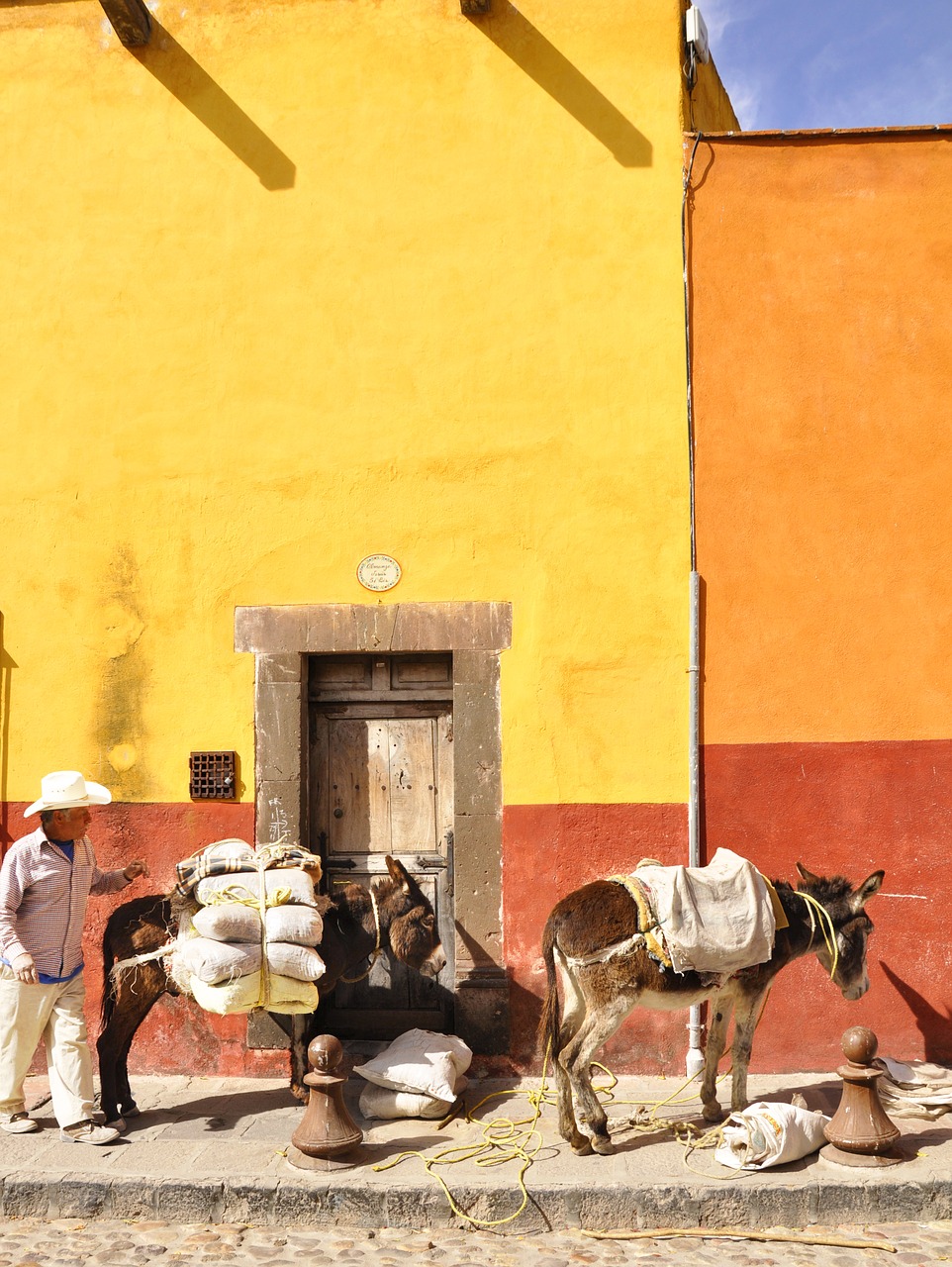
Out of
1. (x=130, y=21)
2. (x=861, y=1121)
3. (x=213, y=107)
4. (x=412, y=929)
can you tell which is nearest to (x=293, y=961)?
(x=412, y=929)

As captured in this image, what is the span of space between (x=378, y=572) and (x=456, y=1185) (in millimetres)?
3371

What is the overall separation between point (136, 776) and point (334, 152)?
4.02 m

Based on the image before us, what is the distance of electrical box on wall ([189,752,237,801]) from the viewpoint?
6.79 m

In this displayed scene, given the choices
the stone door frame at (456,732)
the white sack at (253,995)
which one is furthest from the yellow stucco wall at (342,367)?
the white sack at (253,995)

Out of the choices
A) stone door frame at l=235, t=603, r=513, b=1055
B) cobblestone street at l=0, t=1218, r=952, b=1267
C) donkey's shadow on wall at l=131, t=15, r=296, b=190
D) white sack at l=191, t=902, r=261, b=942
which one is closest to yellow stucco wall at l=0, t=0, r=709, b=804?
donkey's shadow on wall at l=131, t=15, r=296, b=190

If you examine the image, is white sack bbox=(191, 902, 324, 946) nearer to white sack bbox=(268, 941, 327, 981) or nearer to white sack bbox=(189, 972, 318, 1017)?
white sack bbox=(268, 941, 327, 981)

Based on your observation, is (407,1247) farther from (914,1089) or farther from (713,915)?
(914,1089)

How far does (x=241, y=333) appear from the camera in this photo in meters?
7.06

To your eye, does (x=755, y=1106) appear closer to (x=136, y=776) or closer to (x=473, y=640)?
(x=473, y=640)

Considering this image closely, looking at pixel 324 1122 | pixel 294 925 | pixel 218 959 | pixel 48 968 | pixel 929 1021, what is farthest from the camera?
pixel 929 1021

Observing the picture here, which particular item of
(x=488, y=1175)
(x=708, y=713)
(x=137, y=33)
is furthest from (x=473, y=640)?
(x=137, y=33)

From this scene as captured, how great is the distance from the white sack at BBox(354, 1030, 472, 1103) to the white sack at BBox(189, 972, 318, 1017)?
0.57m

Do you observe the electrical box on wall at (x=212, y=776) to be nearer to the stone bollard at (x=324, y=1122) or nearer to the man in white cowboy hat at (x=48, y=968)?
the man in white cowboy hat at (x=48, y=968)

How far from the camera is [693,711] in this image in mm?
6652
